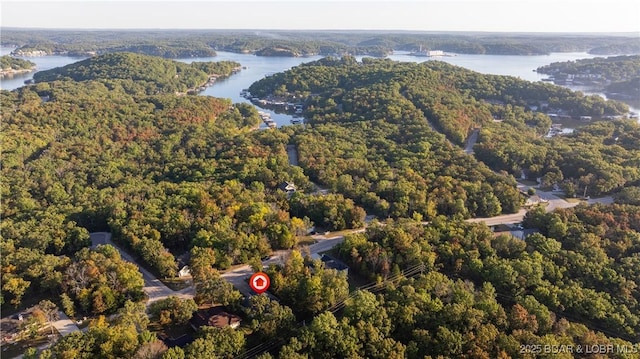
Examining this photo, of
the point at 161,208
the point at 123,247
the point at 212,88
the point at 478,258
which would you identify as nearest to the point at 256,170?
the point at 161,208

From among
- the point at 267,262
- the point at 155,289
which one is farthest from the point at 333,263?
the point at 155,289

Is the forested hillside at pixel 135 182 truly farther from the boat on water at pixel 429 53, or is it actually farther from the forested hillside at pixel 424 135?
the boat on water at pixel 429 53

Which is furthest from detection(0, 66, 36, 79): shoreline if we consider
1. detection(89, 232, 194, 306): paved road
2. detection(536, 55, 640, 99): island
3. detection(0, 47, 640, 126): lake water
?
detection(536, 55, 640, 99): island

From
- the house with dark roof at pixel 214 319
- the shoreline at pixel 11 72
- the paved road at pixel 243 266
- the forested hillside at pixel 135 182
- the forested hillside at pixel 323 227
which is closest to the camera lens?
the forested hillside at pixel 323 227

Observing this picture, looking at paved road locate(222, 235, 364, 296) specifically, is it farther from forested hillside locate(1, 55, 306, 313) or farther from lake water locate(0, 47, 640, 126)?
lake water locate(0, 47, 640, 126)

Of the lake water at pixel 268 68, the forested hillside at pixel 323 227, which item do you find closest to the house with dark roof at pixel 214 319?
the forested hillside at pixel 323 227

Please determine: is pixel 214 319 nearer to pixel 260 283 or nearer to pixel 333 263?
pixel 260 283
